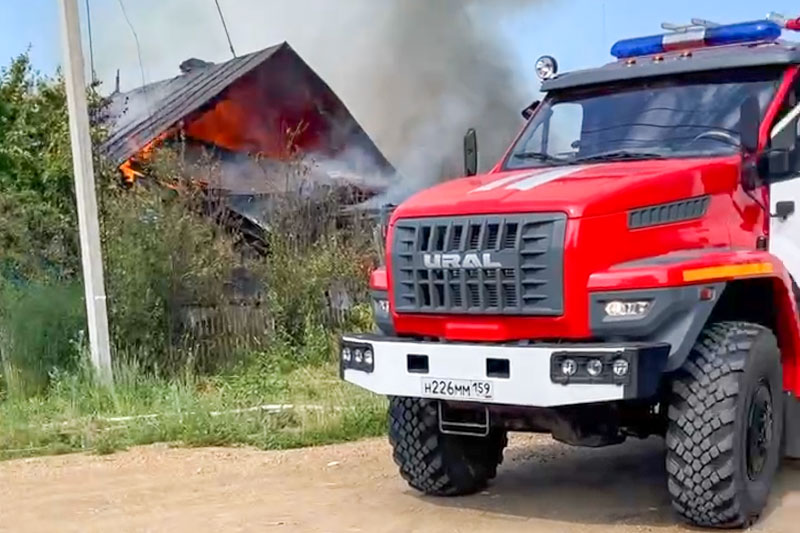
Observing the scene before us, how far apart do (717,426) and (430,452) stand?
5.62 feet

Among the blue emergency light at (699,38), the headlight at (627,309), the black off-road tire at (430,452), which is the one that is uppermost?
the blue emergency light at (699,38)

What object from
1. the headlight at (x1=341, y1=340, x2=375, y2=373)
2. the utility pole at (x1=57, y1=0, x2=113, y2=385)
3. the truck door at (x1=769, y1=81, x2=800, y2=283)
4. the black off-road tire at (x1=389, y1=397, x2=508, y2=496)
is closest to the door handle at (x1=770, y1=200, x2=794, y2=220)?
the truck door at (x1=769, y1=81, x2=800, y2=283)

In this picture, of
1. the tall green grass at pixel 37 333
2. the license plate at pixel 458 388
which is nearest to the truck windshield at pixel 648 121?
the license plate at pixel 458 388

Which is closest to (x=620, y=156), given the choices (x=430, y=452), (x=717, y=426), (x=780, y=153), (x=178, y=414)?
(x=780, y=153)

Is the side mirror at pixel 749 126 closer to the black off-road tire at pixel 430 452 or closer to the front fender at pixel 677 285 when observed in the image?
the front fender at pixel 677 285

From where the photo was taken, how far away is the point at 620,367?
214 inches

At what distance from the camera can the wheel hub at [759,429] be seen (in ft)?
19.5

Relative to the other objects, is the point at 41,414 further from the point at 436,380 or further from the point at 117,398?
the point at 436,380

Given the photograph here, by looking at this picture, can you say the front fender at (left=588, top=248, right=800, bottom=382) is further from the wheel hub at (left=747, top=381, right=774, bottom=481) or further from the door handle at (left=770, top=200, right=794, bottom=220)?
the door handle at (left=770, top=200, right=794, bottom=220)

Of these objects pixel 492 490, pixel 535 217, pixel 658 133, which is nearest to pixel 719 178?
pixel 658 133

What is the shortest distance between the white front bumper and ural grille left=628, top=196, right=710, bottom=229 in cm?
69

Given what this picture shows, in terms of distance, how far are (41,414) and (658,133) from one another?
566 centimetres

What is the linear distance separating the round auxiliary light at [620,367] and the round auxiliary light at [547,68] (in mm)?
2651

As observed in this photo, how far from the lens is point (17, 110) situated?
14.3m
